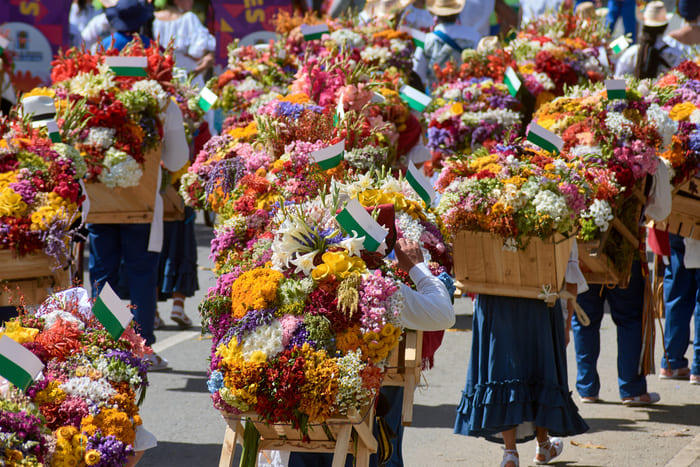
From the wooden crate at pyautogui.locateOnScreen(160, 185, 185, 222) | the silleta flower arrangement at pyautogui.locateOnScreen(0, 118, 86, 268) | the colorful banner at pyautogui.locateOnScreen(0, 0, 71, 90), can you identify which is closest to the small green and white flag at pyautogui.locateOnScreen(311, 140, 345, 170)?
the silleta flower arrangement at pyautogui.locateOnScreen(0, 118, 86, 268)

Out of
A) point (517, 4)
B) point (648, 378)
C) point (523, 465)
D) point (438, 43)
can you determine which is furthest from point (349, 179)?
point (517, 4)

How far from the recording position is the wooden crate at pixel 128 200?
23.0ft

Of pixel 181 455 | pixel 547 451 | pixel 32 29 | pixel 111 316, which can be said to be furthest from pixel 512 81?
pixel 32 29

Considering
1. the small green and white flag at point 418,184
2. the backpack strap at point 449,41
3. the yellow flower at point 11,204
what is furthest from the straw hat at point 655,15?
the yellow flower at point 11,204

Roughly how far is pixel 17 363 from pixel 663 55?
9339mm

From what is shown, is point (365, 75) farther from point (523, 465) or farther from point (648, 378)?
point (648, 378)

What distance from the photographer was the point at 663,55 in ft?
36.2

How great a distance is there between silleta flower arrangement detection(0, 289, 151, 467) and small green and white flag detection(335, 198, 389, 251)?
3.19ft

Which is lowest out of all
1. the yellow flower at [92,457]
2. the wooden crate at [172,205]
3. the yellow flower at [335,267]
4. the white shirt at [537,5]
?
the wooden crate at [172,205]

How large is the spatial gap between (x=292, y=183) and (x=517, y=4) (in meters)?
14.0

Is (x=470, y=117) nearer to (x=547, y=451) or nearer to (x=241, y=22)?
(x=547, y=451)

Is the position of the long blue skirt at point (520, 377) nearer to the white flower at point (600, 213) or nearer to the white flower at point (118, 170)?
the white flower at point (600, 213)

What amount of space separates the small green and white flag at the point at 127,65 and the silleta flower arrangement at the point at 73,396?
3.43 meters

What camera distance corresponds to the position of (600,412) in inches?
271
